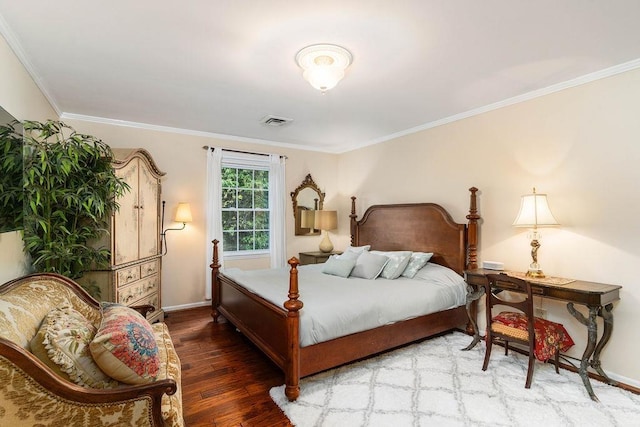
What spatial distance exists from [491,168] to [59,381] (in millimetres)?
3806

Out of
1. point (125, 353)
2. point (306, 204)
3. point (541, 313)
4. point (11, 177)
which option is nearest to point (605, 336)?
point (541, 313)

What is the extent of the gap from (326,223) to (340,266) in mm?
1539

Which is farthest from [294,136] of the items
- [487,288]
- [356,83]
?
[487,288]

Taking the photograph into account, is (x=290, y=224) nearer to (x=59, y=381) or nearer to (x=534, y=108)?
(x=534, y=108)

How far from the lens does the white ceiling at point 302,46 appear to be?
1896mm

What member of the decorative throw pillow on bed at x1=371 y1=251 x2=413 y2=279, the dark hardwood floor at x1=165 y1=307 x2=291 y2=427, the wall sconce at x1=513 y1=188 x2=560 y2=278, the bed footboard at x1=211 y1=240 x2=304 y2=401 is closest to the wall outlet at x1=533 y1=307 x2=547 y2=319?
the wall sconce at x1=513 y1=188 x2=560 y2=278

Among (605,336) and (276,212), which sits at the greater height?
(276,212)

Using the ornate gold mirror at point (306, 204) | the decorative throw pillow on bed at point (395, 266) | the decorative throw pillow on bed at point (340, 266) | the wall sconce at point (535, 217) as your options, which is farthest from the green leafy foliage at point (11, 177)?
the wall sconce at point (535, 217)

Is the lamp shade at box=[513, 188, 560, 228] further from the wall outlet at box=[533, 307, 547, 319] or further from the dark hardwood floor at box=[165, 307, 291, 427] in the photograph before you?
the dark hardwood floor at box=[165, 307, 291, 427]

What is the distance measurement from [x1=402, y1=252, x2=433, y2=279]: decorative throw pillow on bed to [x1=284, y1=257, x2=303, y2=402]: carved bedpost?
1737 mm

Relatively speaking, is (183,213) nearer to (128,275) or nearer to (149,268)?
(149,268)

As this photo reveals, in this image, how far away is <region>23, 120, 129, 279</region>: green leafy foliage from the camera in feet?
7.66

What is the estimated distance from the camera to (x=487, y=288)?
8.90 feet

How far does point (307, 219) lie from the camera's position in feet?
17.9
